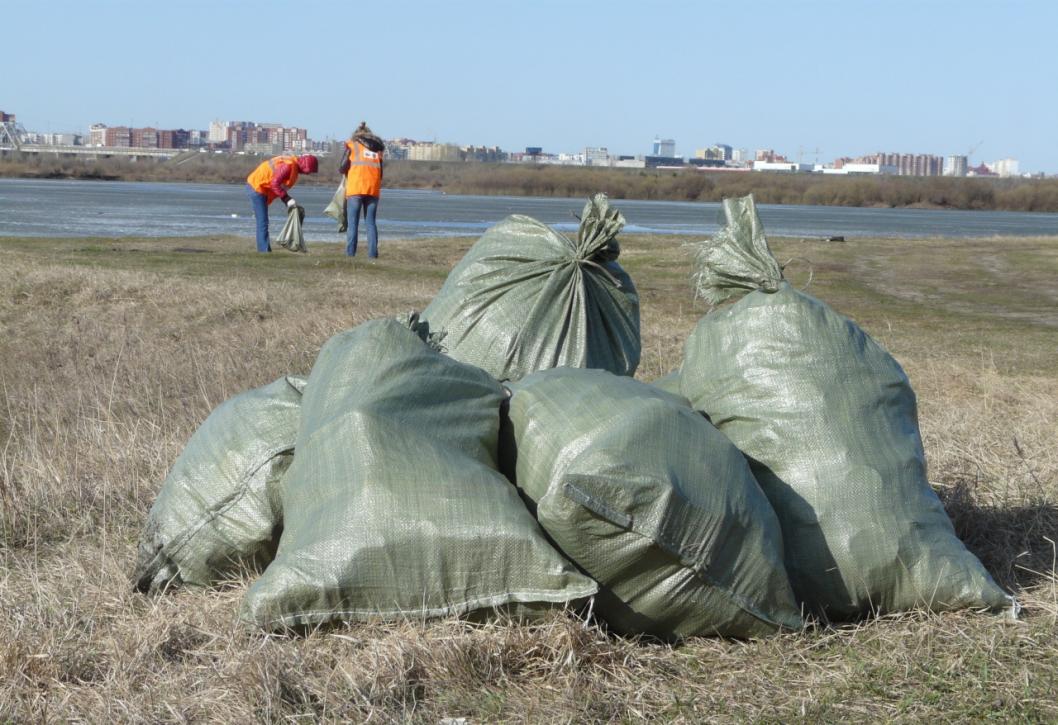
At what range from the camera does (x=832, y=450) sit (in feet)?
11.4

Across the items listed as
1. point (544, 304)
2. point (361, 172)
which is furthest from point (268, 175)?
point (544, 304)

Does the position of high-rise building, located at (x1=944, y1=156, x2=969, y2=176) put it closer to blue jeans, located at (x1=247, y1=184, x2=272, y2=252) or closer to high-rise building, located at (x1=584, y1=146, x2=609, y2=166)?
high-rise building, located at (x1=584, y1=146, x2=609, y2=166)

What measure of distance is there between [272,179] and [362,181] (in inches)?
44.9

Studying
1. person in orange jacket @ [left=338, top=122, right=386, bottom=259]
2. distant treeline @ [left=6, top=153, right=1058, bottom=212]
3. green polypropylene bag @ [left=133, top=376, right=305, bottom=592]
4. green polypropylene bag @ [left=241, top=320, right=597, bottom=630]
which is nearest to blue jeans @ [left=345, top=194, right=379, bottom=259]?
person in orange jacket @ [left=338, top=122, right=386, bottom=259]

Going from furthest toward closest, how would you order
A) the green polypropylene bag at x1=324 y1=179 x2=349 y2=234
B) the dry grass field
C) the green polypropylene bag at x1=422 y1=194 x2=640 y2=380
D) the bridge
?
the bridge < the green polypropylene bag at x1=324 y1=179 x2=349 y2=234 < the green polypropylene bag at x1=422 y1=194 x2=640 y2=380 < the dry grass field

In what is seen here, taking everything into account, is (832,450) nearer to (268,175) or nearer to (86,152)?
(268,175)

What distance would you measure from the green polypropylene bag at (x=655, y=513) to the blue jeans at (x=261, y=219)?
11.9 meters

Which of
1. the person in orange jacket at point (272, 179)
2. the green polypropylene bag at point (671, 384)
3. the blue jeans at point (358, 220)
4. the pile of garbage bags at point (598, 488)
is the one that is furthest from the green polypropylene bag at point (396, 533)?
the person in orange jacket at point (272, 179)

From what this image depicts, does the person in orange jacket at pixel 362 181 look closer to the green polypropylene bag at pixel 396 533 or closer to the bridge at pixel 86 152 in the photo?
the green polypropylene bag at pixel 396 533

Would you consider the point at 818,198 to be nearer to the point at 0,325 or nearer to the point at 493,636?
the point at 0,325

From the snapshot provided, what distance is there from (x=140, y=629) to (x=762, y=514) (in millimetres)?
1574

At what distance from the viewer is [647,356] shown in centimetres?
814

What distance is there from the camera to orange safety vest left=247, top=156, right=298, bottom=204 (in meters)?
15.0

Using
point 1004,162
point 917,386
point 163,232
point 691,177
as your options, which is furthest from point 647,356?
point 1004,162
